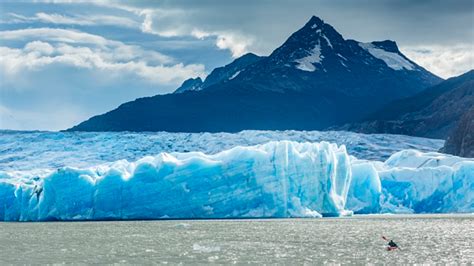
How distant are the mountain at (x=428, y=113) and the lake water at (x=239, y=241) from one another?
3228 inches

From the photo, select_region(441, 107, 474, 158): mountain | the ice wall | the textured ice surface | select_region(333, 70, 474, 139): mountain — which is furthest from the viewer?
select_region(333, 70, 474, 139): mountain

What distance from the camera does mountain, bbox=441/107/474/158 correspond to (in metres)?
88.9

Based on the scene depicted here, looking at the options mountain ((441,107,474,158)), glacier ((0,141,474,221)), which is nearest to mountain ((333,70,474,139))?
mountain ((441,107,474,158))

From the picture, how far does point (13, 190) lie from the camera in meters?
51.6

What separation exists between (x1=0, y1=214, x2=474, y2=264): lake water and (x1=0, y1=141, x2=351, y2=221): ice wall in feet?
3.09

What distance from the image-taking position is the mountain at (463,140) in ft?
292

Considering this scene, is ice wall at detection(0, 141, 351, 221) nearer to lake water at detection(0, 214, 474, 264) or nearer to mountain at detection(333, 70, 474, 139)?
lake water at detection(0, 214, 474, 264)

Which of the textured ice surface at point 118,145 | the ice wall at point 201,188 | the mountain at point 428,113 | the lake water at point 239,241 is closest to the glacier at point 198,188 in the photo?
the ice wall at point 201,188

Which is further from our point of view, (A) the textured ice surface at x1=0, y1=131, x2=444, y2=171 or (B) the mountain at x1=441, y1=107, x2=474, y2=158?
(B) the mountain at x1=441, y1=107, x2=474, y2=158

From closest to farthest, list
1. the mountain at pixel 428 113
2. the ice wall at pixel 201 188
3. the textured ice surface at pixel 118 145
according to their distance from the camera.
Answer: the ice wall at pixel 201 188
the textured ice surface at pixel 118 145
the mountain at pixel 428 113

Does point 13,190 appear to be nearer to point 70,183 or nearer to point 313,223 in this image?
point 70,183

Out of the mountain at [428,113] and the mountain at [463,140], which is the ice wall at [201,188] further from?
the mountain at [428,113]

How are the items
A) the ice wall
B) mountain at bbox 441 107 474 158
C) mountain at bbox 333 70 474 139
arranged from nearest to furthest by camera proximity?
1. the ice wall
2. mountain at bbox 441 107 474 158
3. mountain at bbox 333 70 474 139

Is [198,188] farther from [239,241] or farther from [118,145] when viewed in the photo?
[118,145]
